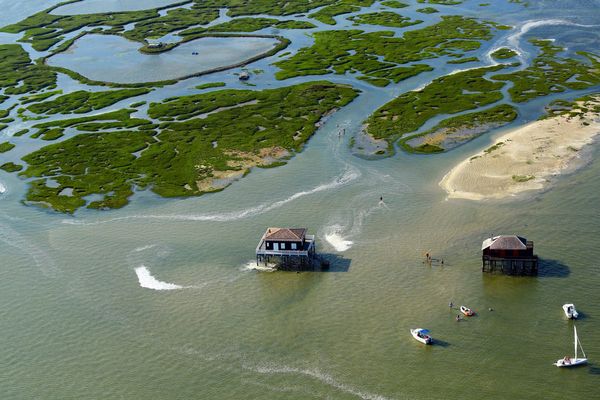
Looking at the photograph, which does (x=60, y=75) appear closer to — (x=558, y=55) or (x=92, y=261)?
(x=92, y=261)

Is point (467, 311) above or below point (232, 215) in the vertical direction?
below

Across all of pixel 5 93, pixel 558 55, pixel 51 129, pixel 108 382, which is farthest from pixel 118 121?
pixel 558 55

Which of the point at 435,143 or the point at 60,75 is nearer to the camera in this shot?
the point at 435,143

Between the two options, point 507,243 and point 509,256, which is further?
point 507,243

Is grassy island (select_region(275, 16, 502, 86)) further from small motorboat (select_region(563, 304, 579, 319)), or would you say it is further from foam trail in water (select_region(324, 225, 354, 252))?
small motorboat (select_region(563, 304, 579, 319))

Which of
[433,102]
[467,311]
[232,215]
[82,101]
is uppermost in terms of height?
[82,101]

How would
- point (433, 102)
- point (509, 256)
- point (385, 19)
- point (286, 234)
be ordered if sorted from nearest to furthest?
1. point (509, 256)
2. point (286, 234)
3. point (433, 102)
4. point (385, 19)

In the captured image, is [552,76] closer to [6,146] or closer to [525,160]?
[525,160]

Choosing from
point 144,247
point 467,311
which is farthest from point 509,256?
point 144,247
